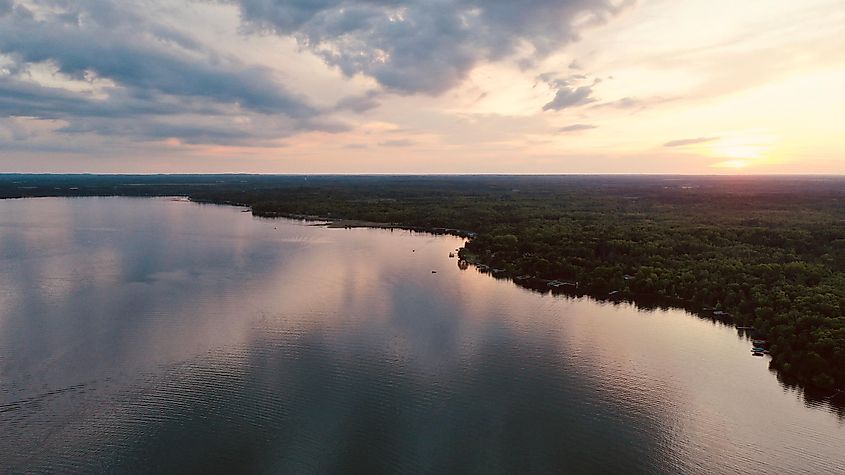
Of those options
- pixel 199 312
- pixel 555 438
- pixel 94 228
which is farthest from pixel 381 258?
pixel 94 228

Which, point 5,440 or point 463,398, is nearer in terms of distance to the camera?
point 5,440

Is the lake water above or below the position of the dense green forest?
below

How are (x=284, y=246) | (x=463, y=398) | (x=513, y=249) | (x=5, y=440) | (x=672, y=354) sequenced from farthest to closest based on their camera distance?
(x=284, y=246) < (x=513, y=249) < (x=672, y=354) < (x=463, y=398) < (x=5, y=440)

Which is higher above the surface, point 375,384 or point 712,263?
point 712,263

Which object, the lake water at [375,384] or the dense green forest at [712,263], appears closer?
the lake water at [375,384]

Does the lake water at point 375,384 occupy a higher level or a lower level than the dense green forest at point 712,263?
lower

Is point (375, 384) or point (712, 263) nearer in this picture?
point (375, 384)

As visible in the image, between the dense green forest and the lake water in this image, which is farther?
the dense green forest

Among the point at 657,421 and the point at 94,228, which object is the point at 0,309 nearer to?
the point at 657,421
